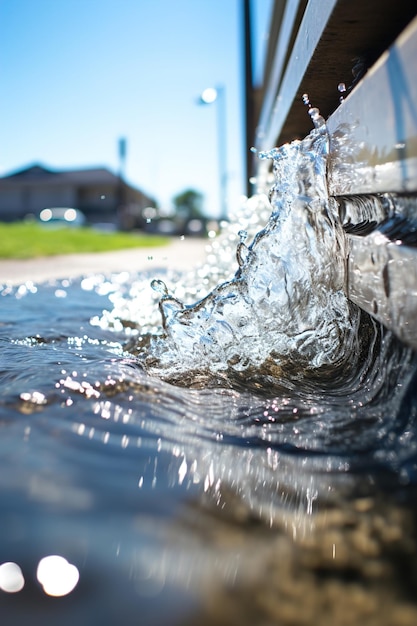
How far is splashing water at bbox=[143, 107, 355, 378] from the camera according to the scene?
1965mm

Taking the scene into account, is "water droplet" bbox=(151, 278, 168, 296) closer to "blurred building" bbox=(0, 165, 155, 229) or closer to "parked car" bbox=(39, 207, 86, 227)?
"parked car" bbox=(39, 207, 86, 227)

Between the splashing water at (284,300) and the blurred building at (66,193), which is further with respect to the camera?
the blurred building at (66,193)

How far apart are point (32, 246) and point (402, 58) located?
28.4 feet

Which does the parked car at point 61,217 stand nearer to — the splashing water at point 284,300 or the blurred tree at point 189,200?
the blurred tree at point 189,200

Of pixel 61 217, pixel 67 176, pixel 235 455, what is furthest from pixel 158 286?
pixel 67 176

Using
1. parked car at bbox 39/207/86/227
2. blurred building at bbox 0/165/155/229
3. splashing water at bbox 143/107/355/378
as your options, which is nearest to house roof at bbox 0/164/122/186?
blurred building at bbox 0/165/155/229

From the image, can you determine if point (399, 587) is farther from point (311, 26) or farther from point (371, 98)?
point (311, 26)

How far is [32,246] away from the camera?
9125mm

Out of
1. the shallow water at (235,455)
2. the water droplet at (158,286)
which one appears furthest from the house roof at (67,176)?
the shallow water at (235,455)

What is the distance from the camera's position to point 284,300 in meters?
2.16

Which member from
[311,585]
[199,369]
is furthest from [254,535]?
[199,369]

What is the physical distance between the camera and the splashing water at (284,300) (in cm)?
196

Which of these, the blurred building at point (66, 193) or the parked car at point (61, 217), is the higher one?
the blurred building at point (66, 193)

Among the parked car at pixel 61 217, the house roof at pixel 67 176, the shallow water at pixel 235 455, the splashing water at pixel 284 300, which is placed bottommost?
the shallow water at pixel 235 455
